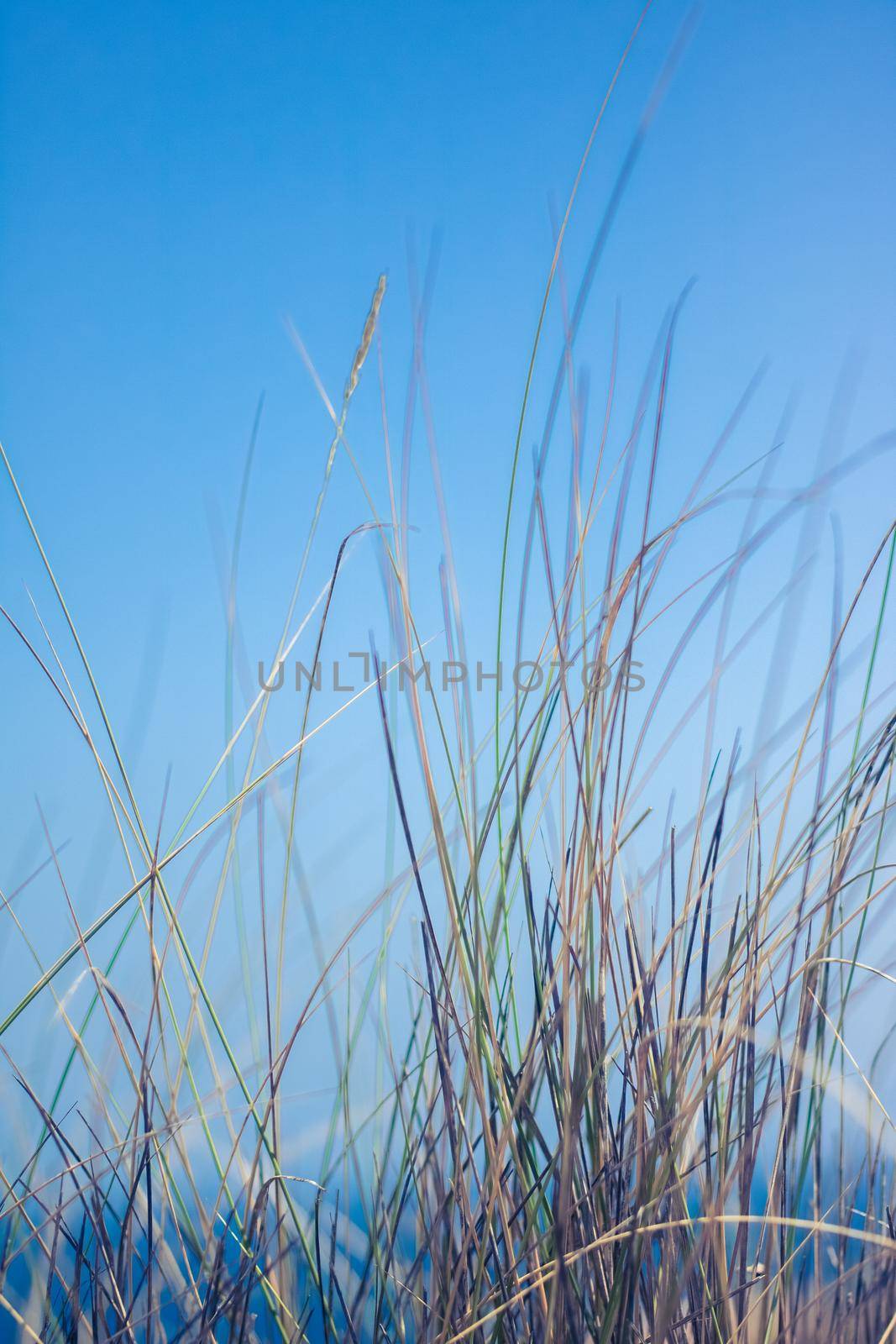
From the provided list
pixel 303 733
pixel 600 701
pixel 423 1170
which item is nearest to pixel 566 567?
pixel 600 701

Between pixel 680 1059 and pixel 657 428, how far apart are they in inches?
13.9

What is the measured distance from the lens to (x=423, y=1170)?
1.73ft

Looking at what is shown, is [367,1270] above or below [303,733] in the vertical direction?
below

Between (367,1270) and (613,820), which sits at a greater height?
(613,820)

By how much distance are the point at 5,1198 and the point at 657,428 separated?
0.64 metres

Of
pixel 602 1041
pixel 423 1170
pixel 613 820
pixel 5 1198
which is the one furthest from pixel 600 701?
pixel 5 1198

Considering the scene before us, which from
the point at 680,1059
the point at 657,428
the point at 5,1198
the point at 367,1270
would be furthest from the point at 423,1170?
the point at 657,428

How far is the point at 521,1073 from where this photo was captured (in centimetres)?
48

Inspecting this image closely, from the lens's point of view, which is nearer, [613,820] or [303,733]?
[613,820]

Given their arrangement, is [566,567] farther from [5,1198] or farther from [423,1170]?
[5,1198]

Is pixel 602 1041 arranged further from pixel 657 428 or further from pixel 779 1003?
pixel 657 428

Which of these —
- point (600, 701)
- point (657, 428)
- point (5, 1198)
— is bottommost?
point (5, 1198)

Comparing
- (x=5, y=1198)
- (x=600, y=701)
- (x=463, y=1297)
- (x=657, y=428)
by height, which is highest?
(x=657, y=428)

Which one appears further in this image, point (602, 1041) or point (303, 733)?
point (303, 733)
